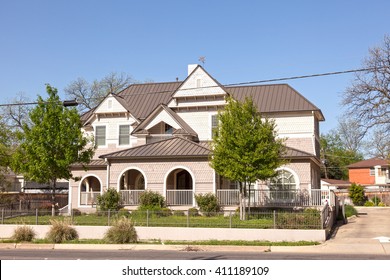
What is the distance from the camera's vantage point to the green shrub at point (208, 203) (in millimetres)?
29845

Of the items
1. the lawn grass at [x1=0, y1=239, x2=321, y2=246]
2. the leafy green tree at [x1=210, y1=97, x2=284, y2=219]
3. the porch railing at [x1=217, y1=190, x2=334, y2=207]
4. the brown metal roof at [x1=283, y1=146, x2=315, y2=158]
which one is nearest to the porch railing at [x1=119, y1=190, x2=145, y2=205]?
the porch railing at [x1=217, y1=190, x2=334, y2=207]

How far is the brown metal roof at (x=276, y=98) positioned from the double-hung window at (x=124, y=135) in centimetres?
899

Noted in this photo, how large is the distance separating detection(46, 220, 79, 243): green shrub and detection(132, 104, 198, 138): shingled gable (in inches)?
557

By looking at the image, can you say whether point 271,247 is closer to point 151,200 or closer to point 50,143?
point 151,200

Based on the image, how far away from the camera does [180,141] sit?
33656mm

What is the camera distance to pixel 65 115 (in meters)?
31.5

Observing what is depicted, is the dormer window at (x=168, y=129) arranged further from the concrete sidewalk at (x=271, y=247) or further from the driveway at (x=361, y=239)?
the concrete sidewalk at (x=271, y=247)

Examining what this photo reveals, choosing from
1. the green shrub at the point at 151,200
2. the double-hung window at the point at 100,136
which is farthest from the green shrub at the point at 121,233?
the double-hung window at the point at 100,136

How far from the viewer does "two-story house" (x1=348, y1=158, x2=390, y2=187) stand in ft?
257

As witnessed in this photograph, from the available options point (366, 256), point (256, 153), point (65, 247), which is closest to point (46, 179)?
point (65, 247)

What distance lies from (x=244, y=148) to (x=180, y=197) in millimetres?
7533

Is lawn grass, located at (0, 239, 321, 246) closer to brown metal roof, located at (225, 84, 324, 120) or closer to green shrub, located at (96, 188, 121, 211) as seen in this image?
green shrub, located at (96, 188, 121, 211)

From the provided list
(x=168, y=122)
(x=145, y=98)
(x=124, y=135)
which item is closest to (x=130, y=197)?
(x=168, y=122)

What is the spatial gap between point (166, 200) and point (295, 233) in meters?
12.5
